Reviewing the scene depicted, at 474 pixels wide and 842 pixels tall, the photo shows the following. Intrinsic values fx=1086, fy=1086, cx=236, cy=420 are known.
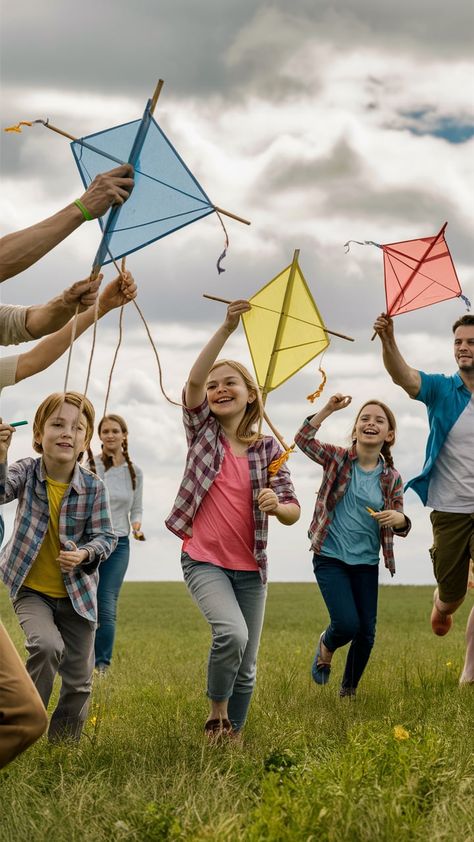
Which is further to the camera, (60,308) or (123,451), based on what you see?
(123,451)

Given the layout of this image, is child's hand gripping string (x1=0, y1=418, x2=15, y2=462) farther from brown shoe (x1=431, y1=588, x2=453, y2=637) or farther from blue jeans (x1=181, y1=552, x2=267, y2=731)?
brown shoe (x1=431, y1=588, x2=453, y2=637)

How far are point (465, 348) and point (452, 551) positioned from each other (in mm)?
1690

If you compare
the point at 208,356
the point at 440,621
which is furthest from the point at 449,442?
the point at 208,356

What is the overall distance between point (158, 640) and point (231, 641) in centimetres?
886

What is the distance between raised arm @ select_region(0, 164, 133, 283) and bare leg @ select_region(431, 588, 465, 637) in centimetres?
542

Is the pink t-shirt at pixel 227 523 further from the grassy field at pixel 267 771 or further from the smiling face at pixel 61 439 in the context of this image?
the grassy field at pixel 267 771

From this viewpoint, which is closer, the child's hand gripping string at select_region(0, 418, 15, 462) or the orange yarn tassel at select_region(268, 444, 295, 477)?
the child's hand gripping string at select_region(0, 418, 15, 462)

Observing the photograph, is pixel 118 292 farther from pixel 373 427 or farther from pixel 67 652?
pixel 373 427

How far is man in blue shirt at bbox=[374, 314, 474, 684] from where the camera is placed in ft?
28.7

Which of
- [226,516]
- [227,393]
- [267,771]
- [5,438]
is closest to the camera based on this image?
[267,771]

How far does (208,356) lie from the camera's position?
270 inches

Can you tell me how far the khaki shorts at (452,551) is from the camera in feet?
29.1

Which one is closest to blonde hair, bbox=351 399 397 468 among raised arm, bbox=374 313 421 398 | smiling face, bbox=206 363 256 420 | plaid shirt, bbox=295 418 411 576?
plaid shirt, bbox=295 418 411 576

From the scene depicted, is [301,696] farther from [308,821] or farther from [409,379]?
[308,821]
